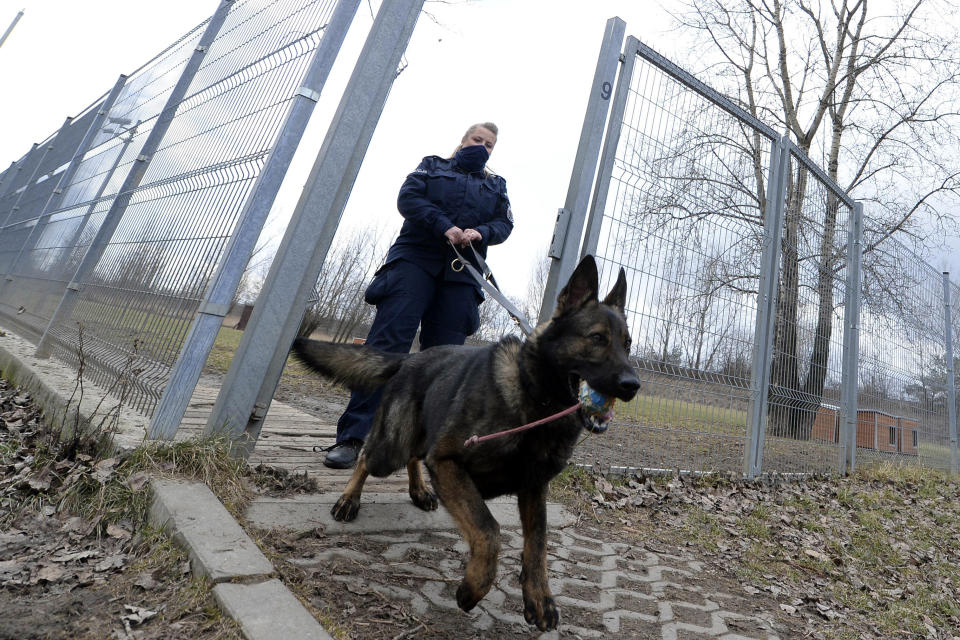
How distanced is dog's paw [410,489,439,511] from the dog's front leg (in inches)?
38.0

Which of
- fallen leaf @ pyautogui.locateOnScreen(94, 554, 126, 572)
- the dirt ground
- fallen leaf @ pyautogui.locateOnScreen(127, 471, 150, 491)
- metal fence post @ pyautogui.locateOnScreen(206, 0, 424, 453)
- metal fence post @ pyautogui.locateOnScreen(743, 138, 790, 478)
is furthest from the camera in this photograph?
metal fence post @ pyautogui.locateOnScreen(743, 138, 790, 478)

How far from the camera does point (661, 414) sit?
5090 mm

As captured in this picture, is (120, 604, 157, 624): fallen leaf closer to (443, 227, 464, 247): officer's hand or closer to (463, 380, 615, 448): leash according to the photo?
(463, 380, 615, 448): leash

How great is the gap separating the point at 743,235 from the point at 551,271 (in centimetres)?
293

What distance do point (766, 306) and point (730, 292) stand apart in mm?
634

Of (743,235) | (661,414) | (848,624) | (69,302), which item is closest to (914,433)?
(743,235)

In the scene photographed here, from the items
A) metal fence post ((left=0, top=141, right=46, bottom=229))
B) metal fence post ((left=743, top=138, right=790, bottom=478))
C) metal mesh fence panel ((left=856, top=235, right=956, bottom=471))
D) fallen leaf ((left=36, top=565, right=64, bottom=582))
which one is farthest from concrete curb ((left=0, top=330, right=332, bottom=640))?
metal mesh fence panel ((left=856, top=235, right=956, bottom=471))

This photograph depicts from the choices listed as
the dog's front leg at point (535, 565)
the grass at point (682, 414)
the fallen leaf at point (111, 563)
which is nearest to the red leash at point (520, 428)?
the dog's front leg at point (535, 565)

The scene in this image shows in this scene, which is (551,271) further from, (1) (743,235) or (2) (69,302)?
(2) (69,302)

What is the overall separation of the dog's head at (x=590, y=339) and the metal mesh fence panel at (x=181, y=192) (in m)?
2.08

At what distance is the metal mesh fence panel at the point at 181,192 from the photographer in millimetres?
3412

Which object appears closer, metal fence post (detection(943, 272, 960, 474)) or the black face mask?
the black face mask

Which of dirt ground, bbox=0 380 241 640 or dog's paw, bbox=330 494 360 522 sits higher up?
dog's paw, bbox=330 494 360 522

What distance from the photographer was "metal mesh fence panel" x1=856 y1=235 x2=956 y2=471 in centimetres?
858
